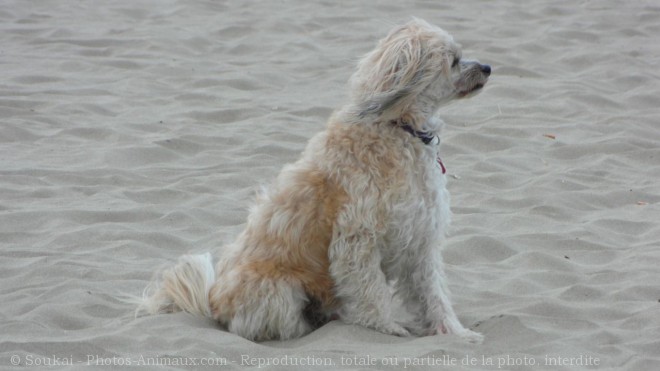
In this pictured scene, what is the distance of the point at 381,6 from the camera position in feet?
38.2

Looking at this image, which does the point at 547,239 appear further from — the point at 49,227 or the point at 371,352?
the point at 49,227

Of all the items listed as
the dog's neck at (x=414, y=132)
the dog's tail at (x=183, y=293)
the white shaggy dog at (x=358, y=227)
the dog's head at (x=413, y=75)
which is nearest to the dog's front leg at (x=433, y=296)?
the white shaggy dog at (x=358, y=227)

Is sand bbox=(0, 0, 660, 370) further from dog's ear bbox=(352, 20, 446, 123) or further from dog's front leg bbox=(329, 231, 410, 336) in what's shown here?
dog's ear bbox=(352, 20, 446, 123)

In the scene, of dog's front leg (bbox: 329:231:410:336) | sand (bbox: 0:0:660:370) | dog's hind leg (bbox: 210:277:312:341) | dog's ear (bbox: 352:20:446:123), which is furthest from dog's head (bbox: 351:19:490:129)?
sand (bbox: 0:0:660:370)

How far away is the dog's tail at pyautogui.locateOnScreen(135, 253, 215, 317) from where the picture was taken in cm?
484

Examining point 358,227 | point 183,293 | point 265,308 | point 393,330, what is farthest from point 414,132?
point 183,293

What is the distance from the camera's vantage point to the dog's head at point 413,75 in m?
4.74

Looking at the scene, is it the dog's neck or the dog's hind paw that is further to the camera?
the dog's neck

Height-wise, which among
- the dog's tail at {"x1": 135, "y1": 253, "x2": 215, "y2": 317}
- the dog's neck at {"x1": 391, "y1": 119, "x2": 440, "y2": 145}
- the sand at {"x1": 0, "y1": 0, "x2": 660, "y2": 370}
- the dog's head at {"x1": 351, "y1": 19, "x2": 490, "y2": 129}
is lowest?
the sand at {"x1": 0, "y1": 0, "x2": 660, "y2": 370}

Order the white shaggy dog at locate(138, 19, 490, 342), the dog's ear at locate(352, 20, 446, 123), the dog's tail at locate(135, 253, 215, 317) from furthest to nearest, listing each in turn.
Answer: the dog's tail at locate(135, 253, 215, 317)
the dog's ear at locate(352, 20, 446, 123)
the white shaggy dog at locate(138, 19, 490, 342)

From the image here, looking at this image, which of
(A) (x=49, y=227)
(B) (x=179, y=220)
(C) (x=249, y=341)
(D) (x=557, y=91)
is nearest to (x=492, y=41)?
(D) (x=557, y=91)

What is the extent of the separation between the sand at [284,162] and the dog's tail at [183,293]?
0.33 ft

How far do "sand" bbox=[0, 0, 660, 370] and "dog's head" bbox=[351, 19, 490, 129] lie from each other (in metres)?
1.06

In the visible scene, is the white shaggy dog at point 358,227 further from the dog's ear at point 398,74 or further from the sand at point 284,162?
the sand at point 284,162
